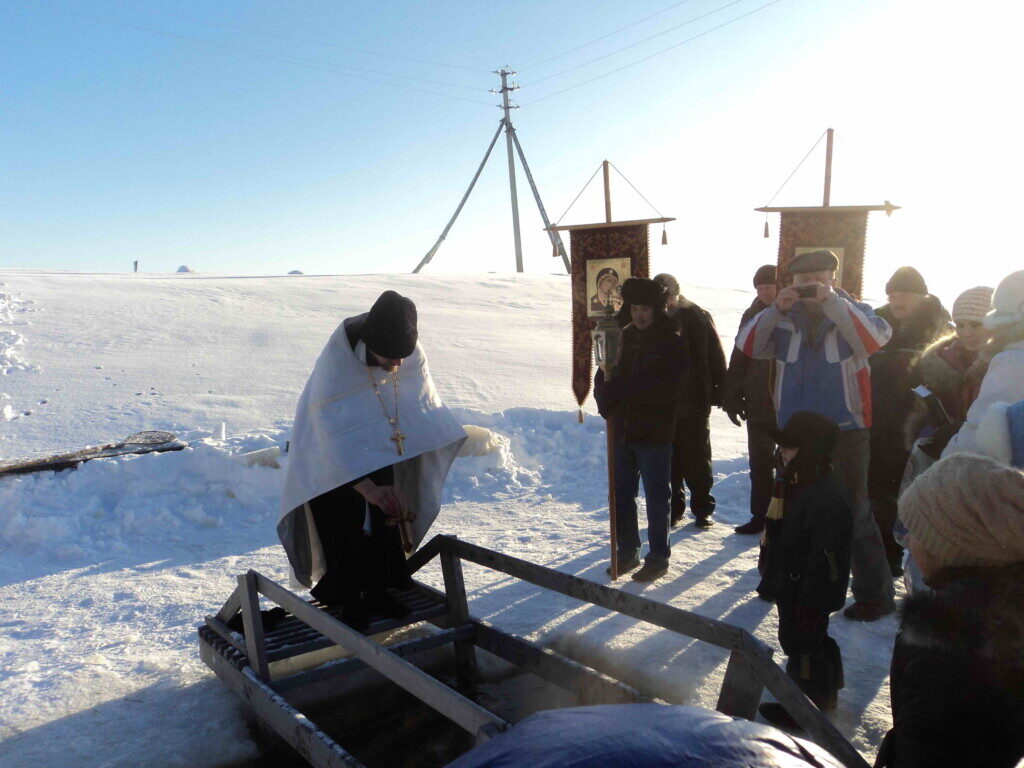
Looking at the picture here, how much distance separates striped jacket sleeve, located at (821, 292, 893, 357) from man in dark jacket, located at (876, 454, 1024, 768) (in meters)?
2.35

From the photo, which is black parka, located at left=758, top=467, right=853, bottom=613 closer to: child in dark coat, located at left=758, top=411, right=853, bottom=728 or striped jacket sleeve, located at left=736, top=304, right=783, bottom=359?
child in dark coat, located at left=758, top=411, right=853, bottom=728

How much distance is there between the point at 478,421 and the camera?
26.6ft

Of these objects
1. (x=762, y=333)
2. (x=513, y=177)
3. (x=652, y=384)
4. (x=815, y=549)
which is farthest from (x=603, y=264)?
(x=513, y=177)

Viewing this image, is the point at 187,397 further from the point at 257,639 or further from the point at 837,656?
the point at 837,656

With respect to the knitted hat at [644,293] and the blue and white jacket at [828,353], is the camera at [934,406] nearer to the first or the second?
the blue and white jacket at [828,353]

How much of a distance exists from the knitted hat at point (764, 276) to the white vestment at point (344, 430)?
288cm

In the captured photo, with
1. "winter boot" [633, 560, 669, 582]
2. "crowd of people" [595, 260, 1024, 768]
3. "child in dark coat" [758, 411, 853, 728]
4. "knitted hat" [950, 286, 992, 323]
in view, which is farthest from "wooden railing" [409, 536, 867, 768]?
"knitted hat" [950, 286, 992, 323]

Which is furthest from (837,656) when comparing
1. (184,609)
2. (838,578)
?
(184,609)

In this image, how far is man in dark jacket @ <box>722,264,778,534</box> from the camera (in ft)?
18.0

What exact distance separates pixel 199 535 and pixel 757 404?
13.7 ft

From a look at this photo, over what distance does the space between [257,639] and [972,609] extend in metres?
2.70

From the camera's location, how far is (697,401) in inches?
228

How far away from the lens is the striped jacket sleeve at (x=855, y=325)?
4.03m

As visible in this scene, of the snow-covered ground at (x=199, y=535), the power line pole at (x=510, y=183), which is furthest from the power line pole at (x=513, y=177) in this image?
the snow-covered ground at (x=199, y=535)
